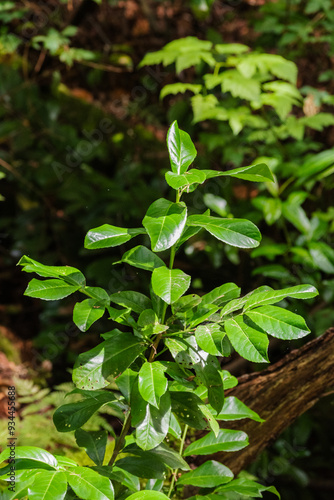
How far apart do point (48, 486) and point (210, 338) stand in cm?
35

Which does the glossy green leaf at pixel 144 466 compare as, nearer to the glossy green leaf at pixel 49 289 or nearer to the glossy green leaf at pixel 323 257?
the glossy green leaf at pixel 49 289

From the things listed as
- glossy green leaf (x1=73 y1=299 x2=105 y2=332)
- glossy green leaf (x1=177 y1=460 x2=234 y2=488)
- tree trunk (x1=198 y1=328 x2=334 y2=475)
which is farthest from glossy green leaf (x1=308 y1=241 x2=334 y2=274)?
glossy green leaf (x1=73 y1=299 x2=105 y2=332)

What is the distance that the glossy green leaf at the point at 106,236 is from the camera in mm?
815

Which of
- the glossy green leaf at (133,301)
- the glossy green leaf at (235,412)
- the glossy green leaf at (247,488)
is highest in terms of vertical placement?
the glossy green leaf at (133,301)

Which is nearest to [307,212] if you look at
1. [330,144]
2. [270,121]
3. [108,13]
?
[270,121]

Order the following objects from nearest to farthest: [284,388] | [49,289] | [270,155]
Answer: [49,289]
[284,388]
[270,155]

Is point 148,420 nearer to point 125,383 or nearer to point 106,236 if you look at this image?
point 125,383

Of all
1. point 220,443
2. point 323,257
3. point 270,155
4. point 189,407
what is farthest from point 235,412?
point 270,155

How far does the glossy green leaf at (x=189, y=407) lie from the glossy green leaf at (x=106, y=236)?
0.34 metres

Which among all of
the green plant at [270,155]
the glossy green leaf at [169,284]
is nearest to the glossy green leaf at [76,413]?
the glossy green leaf at [169,284]

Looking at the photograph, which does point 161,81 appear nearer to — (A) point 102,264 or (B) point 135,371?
(A) point 102,264

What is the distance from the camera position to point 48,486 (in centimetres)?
71

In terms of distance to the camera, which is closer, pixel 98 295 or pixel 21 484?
pixel 21 484

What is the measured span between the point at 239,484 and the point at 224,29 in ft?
14.1
